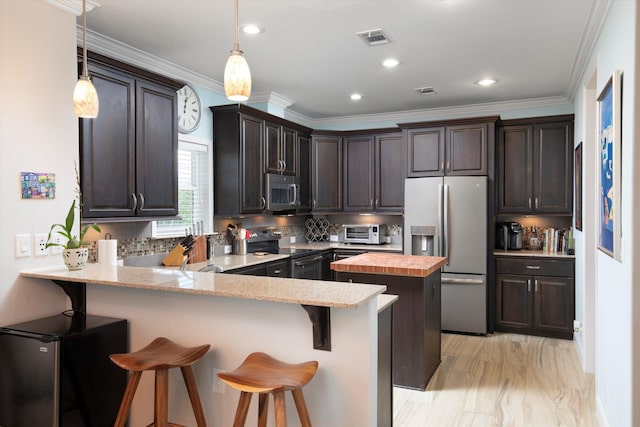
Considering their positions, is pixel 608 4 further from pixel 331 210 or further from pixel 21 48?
pixel 331 210

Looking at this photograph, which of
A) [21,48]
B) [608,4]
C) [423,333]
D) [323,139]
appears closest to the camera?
[21,48]

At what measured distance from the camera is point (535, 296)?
5051 mm

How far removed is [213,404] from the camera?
2.38m

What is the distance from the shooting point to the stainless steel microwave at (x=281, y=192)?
4980 mm

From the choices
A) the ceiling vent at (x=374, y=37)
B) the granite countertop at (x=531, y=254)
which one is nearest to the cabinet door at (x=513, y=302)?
the granite countertop at (x=531, y=254)

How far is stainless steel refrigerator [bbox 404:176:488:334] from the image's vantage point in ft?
16.7

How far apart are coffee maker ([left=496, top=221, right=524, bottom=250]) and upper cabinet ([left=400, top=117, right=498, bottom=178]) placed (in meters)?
0.80

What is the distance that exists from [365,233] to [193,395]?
4.09m

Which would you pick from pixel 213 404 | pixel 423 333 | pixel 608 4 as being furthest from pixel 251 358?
pixel 608 4

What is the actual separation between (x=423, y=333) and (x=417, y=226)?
2026 millimetres

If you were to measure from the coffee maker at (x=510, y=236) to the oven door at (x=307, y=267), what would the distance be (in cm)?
217

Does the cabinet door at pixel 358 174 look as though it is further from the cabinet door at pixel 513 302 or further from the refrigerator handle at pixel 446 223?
the cabinet door at pixel 513 302

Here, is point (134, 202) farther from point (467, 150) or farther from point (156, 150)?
point (467, 150)

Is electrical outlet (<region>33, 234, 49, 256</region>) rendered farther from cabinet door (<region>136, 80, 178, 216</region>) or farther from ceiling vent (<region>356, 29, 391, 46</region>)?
ceiling vent (<region>356, 29, 391, 46</region>)
